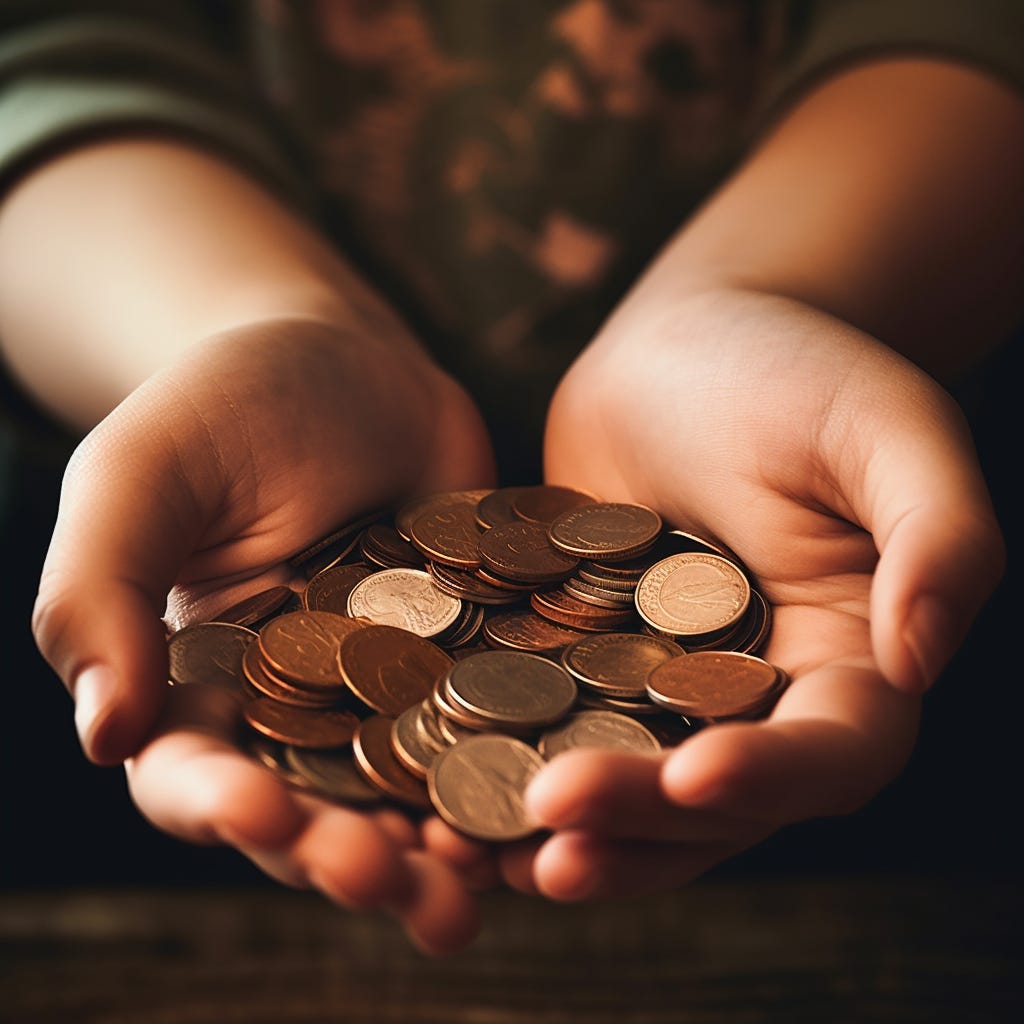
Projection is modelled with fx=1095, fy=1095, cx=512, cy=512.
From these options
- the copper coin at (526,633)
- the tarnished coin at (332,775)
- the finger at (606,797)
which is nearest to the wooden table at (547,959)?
the copper coin at (526,633)

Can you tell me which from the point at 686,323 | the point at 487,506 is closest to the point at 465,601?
the point at 487,506

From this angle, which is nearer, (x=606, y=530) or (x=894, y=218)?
(x=606, y=530)

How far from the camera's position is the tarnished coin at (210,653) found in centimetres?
96

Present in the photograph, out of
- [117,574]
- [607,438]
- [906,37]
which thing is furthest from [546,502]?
[906,37]

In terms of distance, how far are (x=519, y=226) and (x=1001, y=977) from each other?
133 cm

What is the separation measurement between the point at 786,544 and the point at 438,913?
48 cm

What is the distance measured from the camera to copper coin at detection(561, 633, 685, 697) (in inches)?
39.1

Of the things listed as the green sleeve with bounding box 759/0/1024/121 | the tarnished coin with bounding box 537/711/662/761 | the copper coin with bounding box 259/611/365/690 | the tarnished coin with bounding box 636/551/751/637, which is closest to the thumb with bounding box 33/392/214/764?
the copper coin with bounding box 259/611/365/690

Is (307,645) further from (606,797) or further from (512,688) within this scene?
(606,797)

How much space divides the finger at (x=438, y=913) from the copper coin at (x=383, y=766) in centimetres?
11

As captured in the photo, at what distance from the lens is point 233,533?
1.09 m

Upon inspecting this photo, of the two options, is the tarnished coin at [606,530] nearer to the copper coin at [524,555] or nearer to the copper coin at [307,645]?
the copper coin at [524,555]

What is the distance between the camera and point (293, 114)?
5.77 feet

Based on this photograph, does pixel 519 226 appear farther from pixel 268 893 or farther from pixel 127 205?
pixel 268 893
